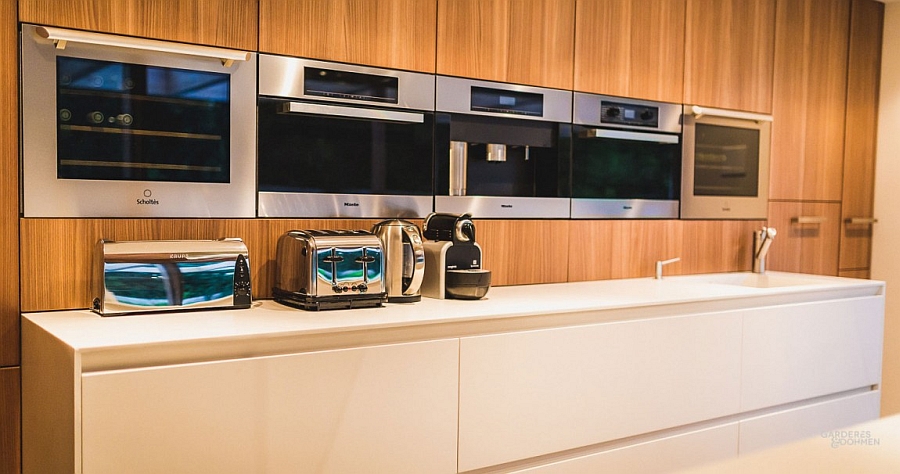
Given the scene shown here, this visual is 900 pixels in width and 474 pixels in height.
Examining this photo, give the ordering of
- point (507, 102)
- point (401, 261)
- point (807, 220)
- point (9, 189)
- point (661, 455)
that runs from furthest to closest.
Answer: point (807, 220)
point (507, 102)
point (661, 455)
point (401, 261)
point (9, 189)

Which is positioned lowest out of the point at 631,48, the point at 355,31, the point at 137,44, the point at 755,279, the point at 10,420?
the point at 10,420

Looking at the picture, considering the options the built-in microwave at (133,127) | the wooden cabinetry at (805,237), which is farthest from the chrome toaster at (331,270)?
the wooden cabinetry at (805,237)

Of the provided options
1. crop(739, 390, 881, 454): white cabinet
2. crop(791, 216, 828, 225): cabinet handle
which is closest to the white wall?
crop(791, 216, 828, 225): cabinet handle

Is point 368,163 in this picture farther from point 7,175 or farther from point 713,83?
point 713,83

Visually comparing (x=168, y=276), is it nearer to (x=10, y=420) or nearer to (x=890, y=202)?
(x=10, y=420)

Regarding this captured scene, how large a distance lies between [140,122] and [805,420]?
9.04 ft

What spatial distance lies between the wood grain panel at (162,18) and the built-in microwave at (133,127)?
49 mm

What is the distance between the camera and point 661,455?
2789mm

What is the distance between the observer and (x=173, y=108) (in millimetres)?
2320

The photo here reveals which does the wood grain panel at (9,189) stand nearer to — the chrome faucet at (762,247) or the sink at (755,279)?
the sink at (755,279)

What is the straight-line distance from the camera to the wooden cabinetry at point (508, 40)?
2869 mm

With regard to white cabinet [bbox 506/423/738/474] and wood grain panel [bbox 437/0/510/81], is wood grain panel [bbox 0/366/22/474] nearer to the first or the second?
white cabinet [bbox 506/423/738/474]

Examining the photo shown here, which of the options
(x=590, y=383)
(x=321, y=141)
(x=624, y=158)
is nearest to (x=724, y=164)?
(x=624, y=158)

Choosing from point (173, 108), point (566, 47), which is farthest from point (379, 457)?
point (566, 47)
